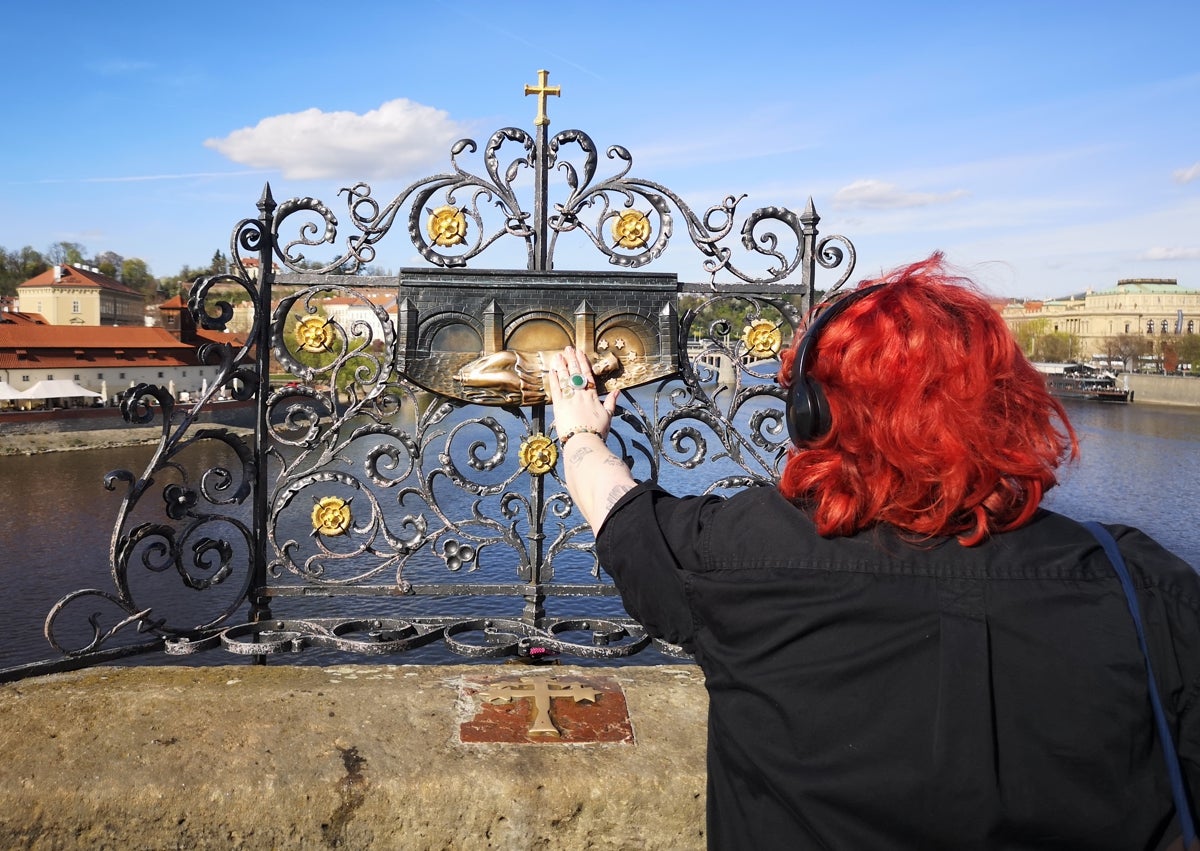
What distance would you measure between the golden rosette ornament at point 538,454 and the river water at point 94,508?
2.64 meters

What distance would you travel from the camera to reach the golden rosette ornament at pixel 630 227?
4211mm

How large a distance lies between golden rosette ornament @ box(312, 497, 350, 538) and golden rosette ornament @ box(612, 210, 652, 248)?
172 cm

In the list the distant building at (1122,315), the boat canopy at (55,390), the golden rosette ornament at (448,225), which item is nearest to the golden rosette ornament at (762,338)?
the golden rosette ornament at (448,225)

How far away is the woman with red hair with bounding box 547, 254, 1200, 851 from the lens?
4.76ft

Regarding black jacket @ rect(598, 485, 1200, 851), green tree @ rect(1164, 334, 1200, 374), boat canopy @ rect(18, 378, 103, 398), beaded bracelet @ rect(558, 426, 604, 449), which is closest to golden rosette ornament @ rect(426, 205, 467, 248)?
beaded bracelet @ rect(558, 426, 604, 449)

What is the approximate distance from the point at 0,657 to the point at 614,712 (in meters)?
Answer: 10.5

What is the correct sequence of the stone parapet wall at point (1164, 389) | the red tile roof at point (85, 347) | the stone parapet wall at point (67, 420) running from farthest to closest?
the stone parapet wall at point (1164, 389) < the red tile roof at point (85, 347) < the stone parapet wall at point (67, 420)

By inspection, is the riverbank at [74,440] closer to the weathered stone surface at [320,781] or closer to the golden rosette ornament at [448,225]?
the golden rosette ornament at [448,225]

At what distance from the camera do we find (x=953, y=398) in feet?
4.96

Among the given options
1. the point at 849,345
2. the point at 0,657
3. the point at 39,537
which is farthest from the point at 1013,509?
the point at 39,537

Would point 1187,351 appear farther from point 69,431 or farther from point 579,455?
point 579,455

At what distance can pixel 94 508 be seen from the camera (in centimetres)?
1955

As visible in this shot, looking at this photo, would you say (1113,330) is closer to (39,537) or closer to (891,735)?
(39,537)

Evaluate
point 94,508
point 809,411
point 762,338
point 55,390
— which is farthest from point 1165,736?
point 55,390
